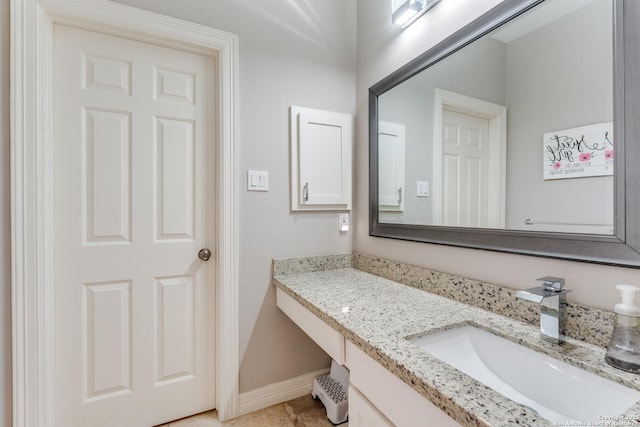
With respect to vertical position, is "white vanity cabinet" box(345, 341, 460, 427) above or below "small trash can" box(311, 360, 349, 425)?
above

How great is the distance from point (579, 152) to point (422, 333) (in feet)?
2.24

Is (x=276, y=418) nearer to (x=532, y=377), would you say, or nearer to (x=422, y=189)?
(x=532, y=377)

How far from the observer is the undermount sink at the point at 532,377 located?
2.07 ft

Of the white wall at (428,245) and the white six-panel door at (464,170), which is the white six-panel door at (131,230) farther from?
the white six-panel door at (464,170)

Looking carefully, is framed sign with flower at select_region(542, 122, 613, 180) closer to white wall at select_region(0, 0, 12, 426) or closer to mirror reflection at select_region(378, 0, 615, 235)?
mirror reflection at select_region(378, 0, 615, 235)

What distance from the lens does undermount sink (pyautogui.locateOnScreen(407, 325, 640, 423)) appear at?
2.07 feet

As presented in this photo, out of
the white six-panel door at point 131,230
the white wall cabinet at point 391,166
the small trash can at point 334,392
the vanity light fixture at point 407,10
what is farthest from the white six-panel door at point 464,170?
the white six-panel door at point 131,230

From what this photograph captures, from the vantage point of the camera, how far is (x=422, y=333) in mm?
864

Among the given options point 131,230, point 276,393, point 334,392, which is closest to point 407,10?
point 131,230

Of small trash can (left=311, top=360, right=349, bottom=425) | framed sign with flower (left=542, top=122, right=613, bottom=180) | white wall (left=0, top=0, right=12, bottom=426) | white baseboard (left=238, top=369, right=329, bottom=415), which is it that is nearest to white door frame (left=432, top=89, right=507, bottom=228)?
framed sign with flower (left=542, top=122, right=613, bottom=180)

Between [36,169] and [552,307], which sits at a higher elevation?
[36,169]

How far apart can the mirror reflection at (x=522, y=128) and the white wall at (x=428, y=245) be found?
4.5 inches

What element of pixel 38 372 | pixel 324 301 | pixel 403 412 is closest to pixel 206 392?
pixel 38 372

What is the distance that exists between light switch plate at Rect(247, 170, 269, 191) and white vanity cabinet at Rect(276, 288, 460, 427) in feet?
2.59
